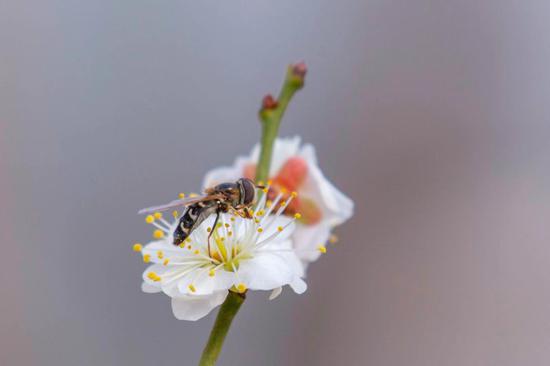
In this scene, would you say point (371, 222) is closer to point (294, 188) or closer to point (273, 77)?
point (273, 77)

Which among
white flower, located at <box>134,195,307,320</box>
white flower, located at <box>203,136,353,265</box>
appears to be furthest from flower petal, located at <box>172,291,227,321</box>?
white flower, located at <box>203,136,353,265</box>

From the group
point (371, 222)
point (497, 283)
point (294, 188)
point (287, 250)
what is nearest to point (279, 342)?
point (371, 222)

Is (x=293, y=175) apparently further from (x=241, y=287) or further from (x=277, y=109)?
(x=241, y=287)

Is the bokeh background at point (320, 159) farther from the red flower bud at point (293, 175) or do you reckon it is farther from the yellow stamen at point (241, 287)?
the yellow stamen at point (241, 287)

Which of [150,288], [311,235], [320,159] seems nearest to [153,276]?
[150,288]

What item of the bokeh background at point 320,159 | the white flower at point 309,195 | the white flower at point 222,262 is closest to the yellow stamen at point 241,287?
the white flower at point 222,262

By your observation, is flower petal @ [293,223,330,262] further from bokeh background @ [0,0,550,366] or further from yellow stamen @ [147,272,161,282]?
bokeh background @ [0,0,550,366]
